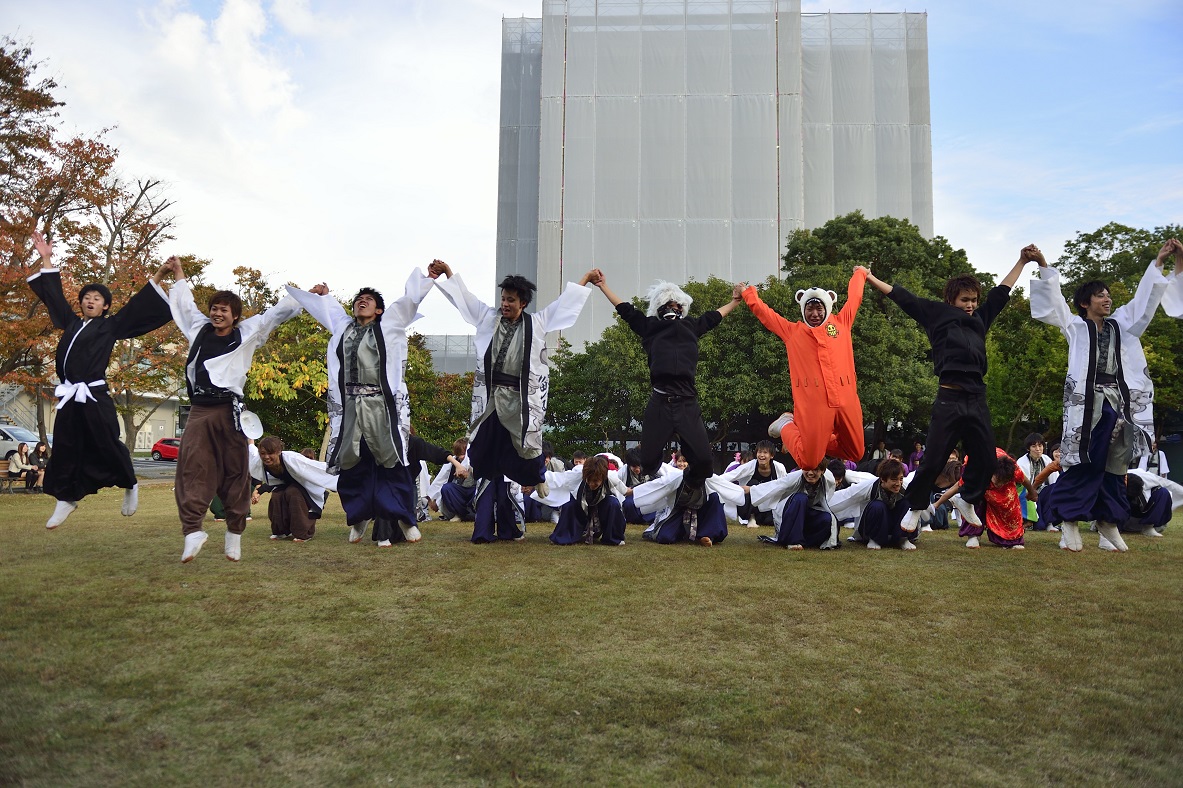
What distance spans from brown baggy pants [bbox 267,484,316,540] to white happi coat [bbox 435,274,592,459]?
8.16ft

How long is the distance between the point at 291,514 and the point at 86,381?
272 cm

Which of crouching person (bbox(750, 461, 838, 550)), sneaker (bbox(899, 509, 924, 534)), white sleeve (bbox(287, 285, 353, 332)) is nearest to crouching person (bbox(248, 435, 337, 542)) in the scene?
white sleeve (bbox(287, 285, 353, 332))

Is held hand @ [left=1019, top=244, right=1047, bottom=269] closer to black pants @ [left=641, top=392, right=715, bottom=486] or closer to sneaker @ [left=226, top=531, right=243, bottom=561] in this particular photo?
black pants @ [left=641, top=392, right=715, bottom=486]

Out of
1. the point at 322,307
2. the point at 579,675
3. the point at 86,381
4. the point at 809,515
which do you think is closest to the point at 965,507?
the point at 809,515

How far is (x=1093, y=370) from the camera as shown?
24.2 feet

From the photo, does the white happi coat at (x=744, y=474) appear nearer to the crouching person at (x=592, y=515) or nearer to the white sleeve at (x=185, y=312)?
the crouching person at (x=592, y=515)

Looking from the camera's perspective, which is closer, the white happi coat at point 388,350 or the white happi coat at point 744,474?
the white happi coat at point 388,350

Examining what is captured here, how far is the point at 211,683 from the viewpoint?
3.65 meters

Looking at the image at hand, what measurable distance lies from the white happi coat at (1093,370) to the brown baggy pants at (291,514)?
7240 mm

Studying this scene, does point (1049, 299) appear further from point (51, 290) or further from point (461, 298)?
point (51, 290)

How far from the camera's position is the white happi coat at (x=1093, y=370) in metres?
7.29

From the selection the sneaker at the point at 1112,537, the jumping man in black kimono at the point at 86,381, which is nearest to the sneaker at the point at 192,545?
the jumping man in black kimono at the point at 86,381

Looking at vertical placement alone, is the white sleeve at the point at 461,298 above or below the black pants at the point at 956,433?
above

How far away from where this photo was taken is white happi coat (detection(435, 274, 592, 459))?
24.7 ft
